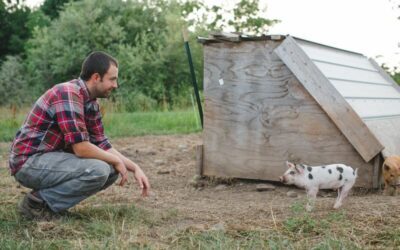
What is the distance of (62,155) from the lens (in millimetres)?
3545

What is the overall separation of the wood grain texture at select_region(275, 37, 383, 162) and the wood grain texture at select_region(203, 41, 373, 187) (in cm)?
11

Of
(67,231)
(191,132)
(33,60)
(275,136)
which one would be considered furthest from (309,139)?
(33,60)

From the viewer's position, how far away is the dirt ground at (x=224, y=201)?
3.54 meters

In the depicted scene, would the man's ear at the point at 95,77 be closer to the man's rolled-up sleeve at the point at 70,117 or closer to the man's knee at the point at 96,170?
the man's rolled-up sleeve at the point at 70,117

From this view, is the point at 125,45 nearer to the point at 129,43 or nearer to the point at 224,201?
the point at 129,43

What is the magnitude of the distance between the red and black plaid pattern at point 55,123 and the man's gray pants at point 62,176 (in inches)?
3.0

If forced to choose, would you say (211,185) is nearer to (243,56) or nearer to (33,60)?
(243,56)

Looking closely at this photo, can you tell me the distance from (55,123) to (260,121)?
7.38ft

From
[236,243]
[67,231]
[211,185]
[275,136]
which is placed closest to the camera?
[236,243]

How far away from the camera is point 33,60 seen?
2581cm

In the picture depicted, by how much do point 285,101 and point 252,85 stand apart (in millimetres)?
386

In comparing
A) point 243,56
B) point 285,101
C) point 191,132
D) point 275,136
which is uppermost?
point 243,56

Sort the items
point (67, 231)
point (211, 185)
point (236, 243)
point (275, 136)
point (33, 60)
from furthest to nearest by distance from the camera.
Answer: point (33, 60), point (211, 185), point (275, 136), point (67, 231), point (236, 243)

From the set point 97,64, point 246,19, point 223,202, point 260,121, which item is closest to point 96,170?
point 97,64
